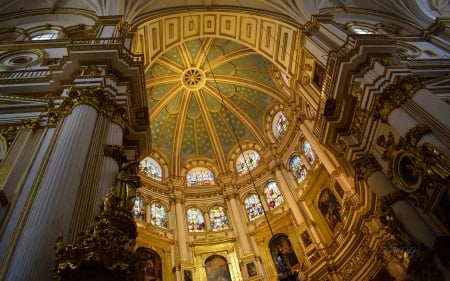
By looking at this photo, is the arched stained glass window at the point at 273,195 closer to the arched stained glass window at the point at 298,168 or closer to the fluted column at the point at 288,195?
the fluted column at the point at 288,195

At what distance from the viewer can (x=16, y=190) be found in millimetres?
7094

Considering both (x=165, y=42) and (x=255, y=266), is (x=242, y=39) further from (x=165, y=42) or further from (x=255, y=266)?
(x=255, y=266)

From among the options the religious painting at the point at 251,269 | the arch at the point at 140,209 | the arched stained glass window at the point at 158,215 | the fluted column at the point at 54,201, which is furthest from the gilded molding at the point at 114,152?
the arched stained glass window at the point at 158,215

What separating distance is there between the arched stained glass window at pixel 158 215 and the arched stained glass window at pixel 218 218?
9.71 ft

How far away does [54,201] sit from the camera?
592cm

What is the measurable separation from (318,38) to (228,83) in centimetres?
1203

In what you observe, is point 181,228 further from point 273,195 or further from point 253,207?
point 273,195

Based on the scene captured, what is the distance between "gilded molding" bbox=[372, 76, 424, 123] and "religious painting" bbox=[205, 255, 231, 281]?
11911 millimetres

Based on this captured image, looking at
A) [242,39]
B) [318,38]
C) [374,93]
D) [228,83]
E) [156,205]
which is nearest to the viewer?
[374,93]

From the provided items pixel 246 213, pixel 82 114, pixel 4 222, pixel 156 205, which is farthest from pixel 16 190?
pixel 246 213

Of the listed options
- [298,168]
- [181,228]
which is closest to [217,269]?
[181,228]

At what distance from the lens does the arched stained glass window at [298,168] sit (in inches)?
800

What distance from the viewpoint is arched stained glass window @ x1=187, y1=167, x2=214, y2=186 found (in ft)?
79.8

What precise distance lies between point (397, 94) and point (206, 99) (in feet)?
58.0
